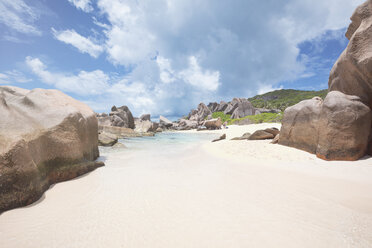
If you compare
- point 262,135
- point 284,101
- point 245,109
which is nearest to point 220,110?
point 245,109

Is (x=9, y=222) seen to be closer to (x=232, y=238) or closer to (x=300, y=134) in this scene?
(x=232, y=238)

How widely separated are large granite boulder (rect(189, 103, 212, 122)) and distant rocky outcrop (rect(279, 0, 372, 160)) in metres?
56.3

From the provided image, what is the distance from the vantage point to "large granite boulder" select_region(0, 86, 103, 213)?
265cm

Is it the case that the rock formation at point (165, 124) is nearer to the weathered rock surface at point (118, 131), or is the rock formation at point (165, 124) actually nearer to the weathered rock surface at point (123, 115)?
the weathered rock surface at point (123, 115)

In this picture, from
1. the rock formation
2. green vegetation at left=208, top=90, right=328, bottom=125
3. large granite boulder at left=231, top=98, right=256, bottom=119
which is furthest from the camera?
large granite boulder at left=231, top=98, right=256, bottom=119

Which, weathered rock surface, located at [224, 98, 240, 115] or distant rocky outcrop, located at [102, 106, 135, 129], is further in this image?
weathered rock surface, located at [224, 98, 240, 115]

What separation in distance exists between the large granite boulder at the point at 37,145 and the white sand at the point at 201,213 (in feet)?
1.04

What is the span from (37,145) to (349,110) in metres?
9.04

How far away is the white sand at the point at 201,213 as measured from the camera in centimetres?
199

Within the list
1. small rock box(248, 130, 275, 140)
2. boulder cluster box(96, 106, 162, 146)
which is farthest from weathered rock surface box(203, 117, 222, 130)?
small rock box(248, 130, 275, 140)

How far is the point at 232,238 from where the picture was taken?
1.99m

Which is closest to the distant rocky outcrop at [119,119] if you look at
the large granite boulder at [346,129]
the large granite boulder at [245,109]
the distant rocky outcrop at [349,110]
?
the distant rocky outcrop at [349,110]

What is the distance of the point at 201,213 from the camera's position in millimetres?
2580

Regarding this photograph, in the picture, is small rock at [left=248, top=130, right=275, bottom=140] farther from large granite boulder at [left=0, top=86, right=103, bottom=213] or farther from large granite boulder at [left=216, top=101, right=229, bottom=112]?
large granite boulder at [left=216, top=101, right=229, bottom=112]
